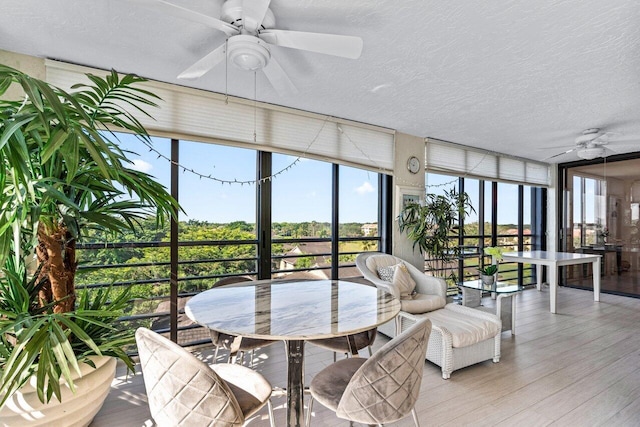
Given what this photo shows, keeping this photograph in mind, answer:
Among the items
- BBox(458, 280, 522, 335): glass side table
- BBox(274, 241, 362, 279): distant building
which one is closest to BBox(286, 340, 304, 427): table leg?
BBox(274, 241, 362, 279): distant building

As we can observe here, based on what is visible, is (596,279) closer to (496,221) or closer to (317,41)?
(496,221)

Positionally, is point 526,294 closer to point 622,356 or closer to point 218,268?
point 622,356

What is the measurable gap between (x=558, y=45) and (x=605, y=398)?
260 centimetres

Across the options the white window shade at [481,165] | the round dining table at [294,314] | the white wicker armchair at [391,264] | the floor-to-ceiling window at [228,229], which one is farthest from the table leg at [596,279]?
the round dining table at [294,314]

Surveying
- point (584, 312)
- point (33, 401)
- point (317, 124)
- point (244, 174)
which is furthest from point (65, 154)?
point (584, 312)

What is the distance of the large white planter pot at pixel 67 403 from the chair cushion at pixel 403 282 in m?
2.54

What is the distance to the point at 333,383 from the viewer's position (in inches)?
64.5

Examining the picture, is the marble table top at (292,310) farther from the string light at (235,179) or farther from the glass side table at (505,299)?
the glass side table at (505,299)

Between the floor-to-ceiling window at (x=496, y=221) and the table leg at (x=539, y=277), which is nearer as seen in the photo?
the floor-to-ceiling window at (x=496, y=221)

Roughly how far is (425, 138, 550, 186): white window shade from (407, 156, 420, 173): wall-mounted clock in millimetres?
194

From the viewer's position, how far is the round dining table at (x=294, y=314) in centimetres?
141

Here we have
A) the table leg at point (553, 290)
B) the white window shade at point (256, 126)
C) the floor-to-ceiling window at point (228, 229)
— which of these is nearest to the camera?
the white window shade at point (256, 126)

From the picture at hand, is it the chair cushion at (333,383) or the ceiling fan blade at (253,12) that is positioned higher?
the ceiling fan blade at (253,12)

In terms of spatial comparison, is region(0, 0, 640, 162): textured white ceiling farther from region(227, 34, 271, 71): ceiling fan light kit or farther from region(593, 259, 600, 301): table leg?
region(593, 259, 600, 301): table leg
